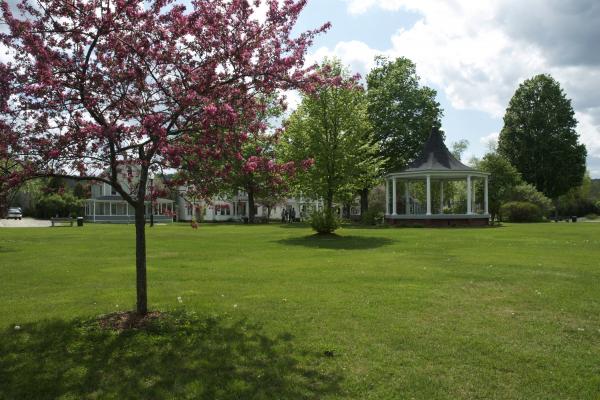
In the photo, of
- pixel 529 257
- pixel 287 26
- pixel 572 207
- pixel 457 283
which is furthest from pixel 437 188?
pixel 287 26

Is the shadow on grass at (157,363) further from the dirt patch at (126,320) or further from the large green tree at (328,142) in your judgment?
the large green tree at (328,142)

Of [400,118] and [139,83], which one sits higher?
[400,118]

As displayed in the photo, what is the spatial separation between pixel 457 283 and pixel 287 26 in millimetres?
6389

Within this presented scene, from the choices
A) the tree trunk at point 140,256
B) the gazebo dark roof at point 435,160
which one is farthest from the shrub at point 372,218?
the tree trunk at point 140,256

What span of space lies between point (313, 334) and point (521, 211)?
40.9 meters

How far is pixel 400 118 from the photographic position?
163 ft

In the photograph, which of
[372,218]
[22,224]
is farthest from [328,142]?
[22,224]

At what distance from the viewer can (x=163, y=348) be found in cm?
626

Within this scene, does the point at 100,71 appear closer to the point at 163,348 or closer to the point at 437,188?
the point at 163,348

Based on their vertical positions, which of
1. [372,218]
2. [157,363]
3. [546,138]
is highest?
[546,138]

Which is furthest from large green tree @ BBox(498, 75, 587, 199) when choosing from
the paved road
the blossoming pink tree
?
the blossoming pink tree

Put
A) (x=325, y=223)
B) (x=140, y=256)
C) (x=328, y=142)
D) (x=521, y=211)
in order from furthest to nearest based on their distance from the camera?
(x=521, y=211) → (x=328, y=142) → (x=325, y=223) → (x=140, y=256)

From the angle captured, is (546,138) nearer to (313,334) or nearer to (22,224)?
(22,224)

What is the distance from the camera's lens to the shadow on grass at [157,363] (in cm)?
498
